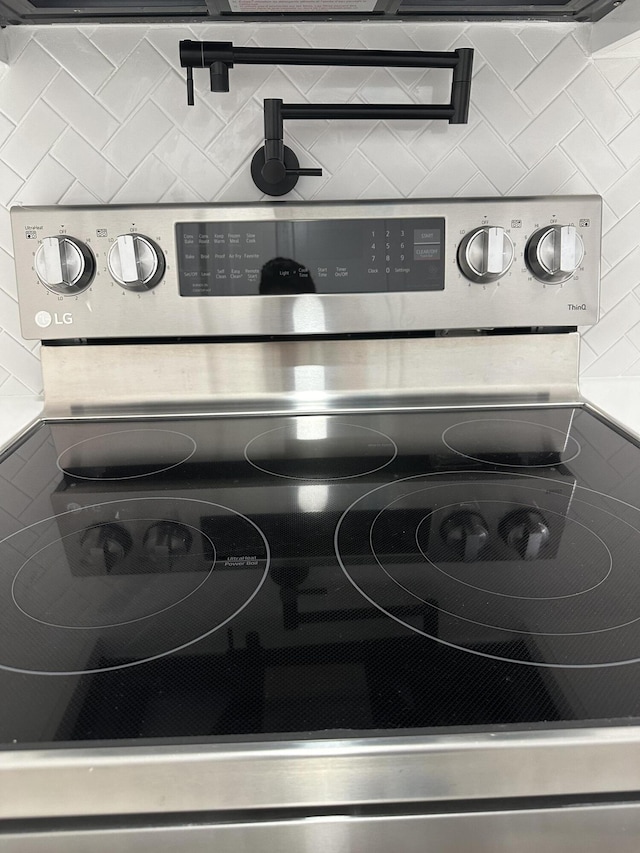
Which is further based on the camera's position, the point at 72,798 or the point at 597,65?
the point at 597,65

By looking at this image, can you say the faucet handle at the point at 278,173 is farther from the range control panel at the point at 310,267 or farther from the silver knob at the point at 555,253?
the silver knob at the point at 555,253

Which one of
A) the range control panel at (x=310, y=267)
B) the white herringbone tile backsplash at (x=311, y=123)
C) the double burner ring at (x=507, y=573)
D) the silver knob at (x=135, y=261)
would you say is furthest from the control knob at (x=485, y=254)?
the silver knob at (x=135, y=261)

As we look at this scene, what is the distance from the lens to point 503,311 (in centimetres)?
95

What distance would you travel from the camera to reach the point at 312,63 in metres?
0.90

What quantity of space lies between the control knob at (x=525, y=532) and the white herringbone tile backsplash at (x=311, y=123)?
24.4 inches

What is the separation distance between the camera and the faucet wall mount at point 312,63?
878 mm

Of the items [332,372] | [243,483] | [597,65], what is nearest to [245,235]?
[332,372]

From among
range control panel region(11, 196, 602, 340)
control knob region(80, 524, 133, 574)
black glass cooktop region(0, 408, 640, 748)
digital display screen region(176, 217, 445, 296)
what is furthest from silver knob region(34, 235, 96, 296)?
control knob region(80, 524, 133, 574)

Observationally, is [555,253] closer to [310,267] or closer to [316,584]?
[310,267]

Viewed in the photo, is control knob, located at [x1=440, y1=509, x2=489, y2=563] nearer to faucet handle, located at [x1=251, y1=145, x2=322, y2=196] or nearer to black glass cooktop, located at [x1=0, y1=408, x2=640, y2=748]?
black glass cooktop, located at [x1=0, y1=408, x2=640, y2=748]

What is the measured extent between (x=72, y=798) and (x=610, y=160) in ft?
3.77

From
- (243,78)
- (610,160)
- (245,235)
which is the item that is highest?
(243,78)

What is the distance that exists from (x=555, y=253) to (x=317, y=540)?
582mm

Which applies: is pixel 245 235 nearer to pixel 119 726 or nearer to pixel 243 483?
pixel 243 483
